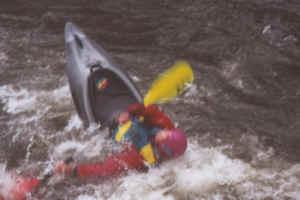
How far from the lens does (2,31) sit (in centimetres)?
691

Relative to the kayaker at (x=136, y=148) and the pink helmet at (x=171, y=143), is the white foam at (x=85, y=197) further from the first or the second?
the pink helmet at (x=171, y=143)

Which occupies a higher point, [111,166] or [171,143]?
[171,143]

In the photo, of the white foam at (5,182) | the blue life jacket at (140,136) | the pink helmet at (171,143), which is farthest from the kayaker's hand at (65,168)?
the pink helmet at (171,143)

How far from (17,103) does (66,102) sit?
1.93 ft

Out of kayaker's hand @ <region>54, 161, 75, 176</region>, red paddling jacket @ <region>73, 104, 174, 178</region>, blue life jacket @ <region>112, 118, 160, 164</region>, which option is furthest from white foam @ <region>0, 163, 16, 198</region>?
blue life jacket @ <region>112, 118, 160, 164</region>

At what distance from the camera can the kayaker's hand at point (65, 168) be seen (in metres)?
4.02

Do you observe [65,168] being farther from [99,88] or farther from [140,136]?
[99,88]

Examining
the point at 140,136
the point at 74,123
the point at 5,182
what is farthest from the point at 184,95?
the point at 5,182

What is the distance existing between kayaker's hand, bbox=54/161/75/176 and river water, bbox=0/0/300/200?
0.61 ft

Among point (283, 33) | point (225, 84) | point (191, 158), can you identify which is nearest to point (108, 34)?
point (225, 84)

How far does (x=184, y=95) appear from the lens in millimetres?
5312

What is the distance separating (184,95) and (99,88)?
1.15 metres

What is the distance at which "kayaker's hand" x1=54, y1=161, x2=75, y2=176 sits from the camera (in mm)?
4023

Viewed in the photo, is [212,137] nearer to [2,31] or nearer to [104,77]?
[104,77]
